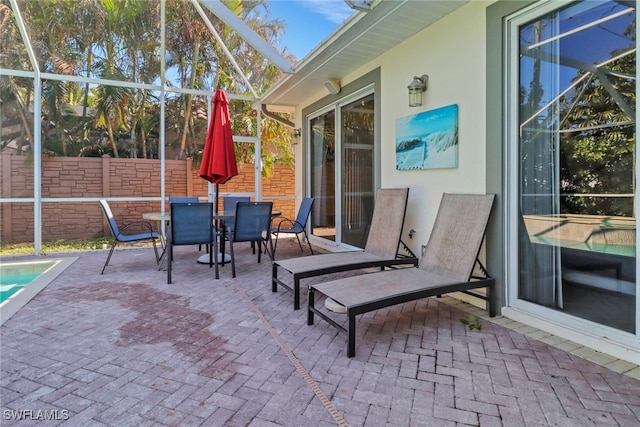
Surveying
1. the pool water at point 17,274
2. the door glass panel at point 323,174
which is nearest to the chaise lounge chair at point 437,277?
the door glass panel at point 323,174

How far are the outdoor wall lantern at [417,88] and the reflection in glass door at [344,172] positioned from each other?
3.71 ft

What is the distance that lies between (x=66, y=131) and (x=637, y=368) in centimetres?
1050

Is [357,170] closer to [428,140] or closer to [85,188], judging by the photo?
[428,140]

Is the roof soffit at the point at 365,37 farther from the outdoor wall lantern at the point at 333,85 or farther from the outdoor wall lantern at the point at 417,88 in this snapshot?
the outdoor wall lantern at the point at 417,88

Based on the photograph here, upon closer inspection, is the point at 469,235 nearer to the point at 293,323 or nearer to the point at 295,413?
the point at 293,323

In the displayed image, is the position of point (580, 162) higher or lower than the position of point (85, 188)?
lower

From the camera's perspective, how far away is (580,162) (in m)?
2.78

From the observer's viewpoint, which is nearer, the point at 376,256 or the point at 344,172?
the point at 376,256

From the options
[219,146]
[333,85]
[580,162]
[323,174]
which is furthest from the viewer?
[323,174]

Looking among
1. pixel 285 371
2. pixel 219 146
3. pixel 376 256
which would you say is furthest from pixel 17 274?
pixel 376 256

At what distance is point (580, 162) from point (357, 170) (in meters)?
3.31

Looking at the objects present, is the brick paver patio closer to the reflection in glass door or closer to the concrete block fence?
the reflection in glass door

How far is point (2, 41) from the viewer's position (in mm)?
7863

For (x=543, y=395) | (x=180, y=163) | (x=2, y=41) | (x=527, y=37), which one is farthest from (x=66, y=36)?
(x=543, y=395)
